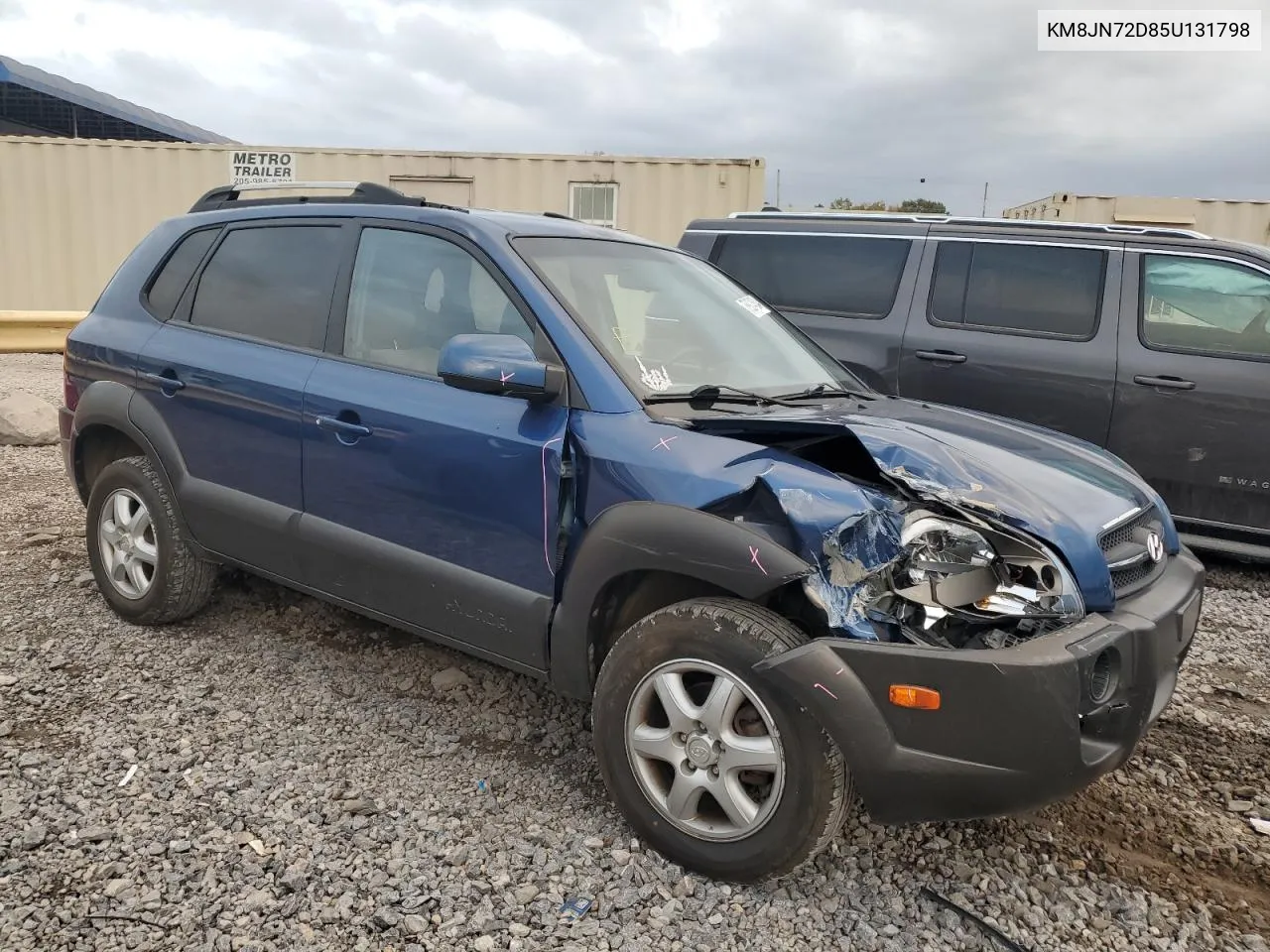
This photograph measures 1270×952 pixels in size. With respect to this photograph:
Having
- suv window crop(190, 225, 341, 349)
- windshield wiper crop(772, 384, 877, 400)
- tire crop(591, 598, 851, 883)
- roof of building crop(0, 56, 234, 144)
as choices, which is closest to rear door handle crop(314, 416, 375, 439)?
suv window crop(190, 225, 341, 349)

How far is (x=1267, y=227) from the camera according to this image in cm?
1390

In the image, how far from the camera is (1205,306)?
16.8 feet

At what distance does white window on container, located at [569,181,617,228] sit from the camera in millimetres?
13016

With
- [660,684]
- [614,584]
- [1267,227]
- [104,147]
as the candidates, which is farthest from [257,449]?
[1267,227]

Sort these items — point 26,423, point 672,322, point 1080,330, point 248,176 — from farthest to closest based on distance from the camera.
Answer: point 248,176
point 26,423
point 1080,330
point 672,322

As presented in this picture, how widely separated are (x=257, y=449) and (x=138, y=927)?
1.64m

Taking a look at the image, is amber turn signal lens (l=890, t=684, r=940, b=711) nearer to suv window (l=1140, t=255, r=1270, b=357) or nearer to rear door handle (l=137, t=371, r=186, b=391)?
rear door handle (l=137, t=371, r=186, b=391)

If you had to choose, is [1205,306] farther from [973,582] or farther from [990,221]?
[973,582]

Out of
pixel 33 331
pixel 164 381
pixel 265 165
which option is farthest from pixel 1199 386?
pixel 265 165

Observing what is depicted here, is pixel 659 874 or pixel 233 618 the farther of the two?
pixel 233 618

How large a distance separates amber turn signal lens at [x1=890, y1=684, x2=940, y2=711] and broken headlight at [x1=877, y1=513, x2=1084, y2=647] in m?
0.17

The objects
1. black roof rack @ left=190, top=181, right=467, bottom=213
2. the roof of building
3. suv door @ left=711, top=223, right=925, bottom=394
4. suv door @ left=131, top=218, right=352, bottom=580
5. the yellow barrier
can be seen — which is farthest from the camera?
the roof of building

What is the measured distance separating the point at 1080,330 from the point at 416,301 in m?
3.87

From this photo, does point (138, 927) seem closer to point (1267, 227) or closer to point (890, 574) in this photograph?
point (890, 574)
